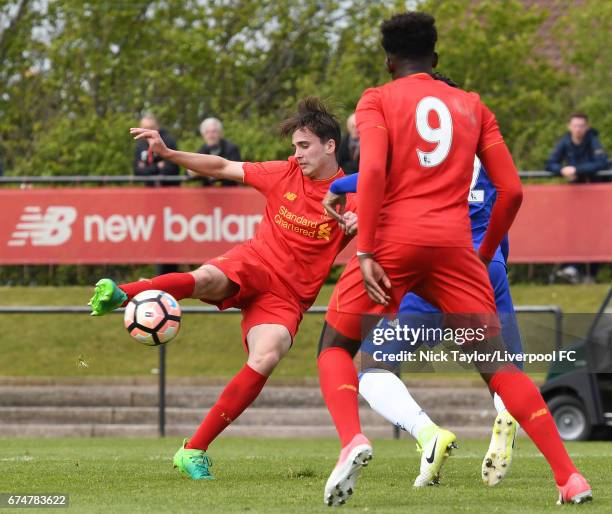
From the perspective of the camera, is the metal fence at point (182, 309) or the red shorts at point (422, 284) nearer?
the red shorts at point (422, 284)

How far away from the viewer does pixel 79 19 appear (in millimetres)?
29141

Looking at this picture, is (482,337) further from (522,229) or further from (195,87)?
(195,87)

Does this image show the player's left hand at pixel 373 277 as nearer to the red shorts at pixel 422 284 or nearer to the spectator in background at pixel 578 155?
the red shorts at pixel 422 284

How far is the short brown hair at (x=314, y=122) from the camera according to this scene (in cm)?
823

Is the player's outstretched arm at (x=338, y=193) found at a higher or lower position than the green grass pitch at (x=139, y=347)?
higher

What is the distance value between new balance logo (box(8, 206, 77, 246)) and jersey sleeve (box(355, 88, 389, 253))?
866cm

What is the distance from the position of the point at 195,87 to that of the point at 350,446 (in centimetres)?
2463

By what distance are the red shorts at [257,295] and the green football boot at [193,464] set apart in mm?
719

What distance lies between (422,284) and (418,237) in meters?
0.27

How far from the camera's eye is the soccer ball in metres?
7.38

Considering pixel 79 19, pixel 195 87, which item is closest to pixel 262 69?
pixel 195 87

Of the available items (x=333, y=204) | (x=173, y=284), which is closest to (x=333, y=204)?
(x=333, y=204)

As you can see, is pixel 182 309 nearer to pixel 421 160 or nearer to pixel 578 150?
pixel 578 150

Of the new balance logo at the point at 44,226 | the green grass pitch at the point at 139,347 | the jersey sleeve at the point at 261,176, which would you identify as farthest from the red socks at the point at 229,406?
the green grass pitch at the point at 139,347
